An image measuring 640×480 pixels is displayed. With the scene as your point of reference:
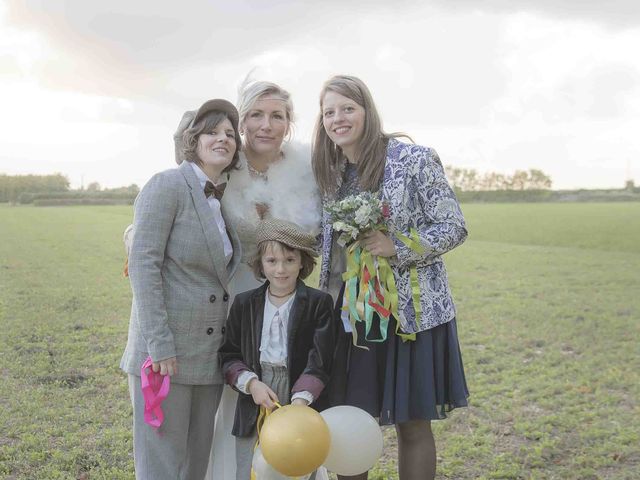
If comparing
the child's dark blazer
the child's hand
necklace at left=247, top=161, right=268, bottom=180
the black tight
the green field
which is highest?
necklace at left=247, top=161, right=268, bottom=180

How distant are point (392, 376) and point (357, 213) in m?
0.75

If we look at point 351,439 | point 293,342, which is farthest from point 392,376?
point 293,342

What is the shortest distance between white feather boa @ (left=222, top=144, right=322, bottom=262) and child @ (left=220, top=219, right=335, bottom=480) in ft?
0.73

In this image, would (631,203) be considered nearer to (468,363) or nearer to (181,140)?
(468,363)

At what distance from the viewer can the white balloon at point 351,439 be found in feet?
8.71

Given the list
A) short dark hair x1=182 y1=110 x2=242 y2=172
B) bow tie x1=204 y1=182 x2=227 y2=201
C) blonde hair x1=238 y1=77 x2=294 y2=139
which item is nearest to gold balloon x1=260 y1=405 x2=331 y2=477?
bow tie x1=204 y1=182 x2=227 y2=201

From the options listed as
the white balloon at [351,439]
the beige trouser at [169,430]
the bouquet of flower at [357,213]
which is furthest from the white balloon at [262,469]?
the bouquet of flower at [357,213]

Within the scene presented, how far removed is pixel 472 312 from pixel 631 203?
18.5 metres

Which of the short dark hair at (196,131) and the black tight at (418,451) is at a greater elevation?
the short dark hair at (196,131)

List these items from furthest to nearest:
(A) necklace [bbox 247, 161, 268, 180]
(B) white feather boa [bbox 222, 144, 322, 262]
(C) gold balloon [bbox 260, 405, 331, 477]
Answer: (A) necklace [bbox 247, 161, 268, 180]
(B) white feather boa [bbox 222, 144, 322, 262]
(C) gold balloon [bbox 260, 405, 331, 477]

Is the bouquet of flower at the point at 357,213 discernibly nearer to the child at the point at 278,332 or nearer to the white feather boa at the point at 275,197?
the child at the point at 278,332

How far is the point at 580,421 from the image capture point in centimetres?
551

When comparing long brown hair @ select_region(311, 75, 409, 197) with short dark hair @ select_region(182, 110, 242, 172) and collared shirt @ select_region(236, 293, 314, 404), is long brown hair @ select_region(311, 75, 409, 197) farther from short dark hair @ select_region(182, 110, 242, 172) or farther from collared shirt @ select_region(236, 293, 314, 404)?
collared shirt @ select_region(236, 293, 314, 404)

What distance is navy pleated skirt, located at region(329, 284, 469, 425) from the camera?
286cm
